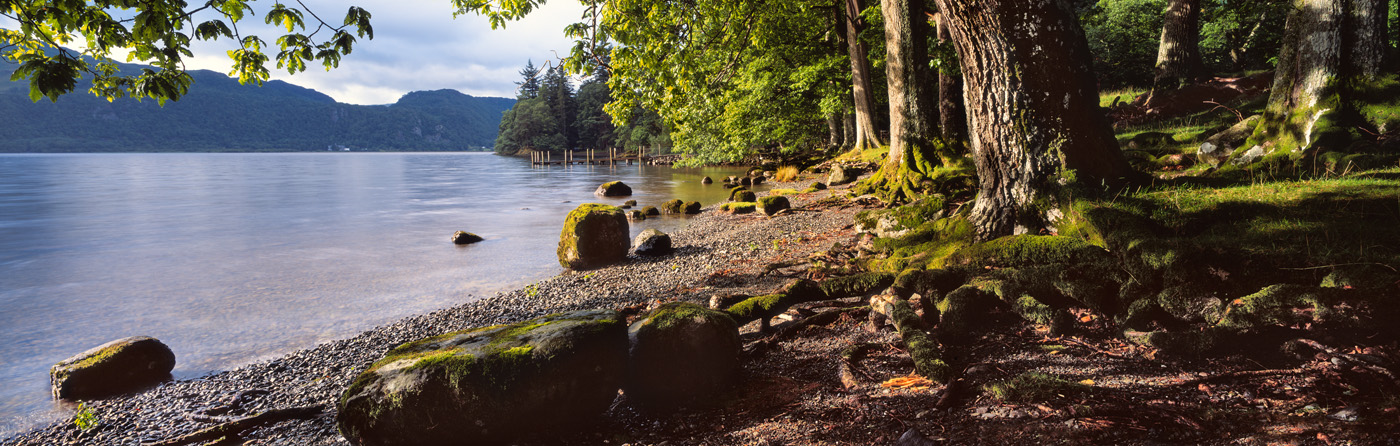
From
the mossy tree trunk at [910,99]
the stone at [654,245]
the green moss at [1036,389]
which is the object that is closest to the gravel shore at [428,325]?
the stone at [654,245]

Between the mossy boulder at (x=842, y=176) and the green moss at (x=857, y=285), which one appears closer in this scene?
the green moss at (x=857, y=285)

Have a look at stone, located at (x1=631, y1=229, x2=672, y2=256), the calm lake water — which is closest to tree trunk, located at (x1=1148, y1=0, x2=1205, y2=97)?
stone, located at (x1=631, y1=229, x2=672, y2=256)

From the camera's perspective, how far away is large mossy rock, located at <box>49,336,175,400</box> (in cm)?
590

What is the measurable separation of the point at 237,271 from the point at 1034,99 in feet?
49.9

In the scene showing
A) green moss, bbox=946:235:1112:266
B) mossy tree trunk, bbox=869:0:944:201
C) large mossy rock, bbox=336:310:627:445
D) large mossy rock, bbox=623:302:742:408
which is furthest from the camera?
mossy tree trunk, bbox=869:0:944:201

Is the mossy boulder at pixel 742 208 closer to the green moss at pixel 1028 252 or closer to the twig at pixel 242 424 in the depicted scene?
the green moss at pixel 1028 252

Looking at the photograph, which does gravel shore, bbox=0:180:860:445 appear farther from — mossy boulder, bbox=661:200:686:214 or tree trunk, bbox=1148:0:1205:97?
tree trunk, bbox=1148:0:1205:97

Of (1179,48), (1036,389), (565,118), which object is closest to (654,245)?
(1036,389)

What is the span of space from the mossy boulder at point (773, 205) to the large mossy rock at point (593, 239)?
4.80 meters

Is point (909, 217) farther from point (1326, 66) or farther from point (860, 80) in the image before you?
point (860, 80)

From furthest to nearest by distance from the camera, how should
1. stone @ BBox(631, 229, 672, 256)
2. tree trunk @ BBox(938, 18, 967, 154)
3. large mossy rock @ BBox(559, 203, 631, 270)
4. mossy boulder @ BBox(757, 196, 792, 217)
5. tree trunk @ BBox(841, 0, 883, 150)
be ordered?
tree trunk @ BBox(841, 0, 883, 150), mossy boulder @ BBox(757, 196, 792, 217), tree trunk @ BBox(938, 18, 967, 154), stone @ BBox(631, 229, 672, 256), large mossy rock @ BBox(559, 203, 631, 270)

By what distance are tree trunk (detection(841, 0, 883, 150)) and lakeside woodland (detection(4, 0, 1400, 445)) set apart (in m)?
10.4

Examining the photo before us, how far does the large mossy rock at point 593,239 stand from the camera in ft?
35.3

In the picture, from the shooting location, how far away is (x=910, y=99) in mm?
12000
